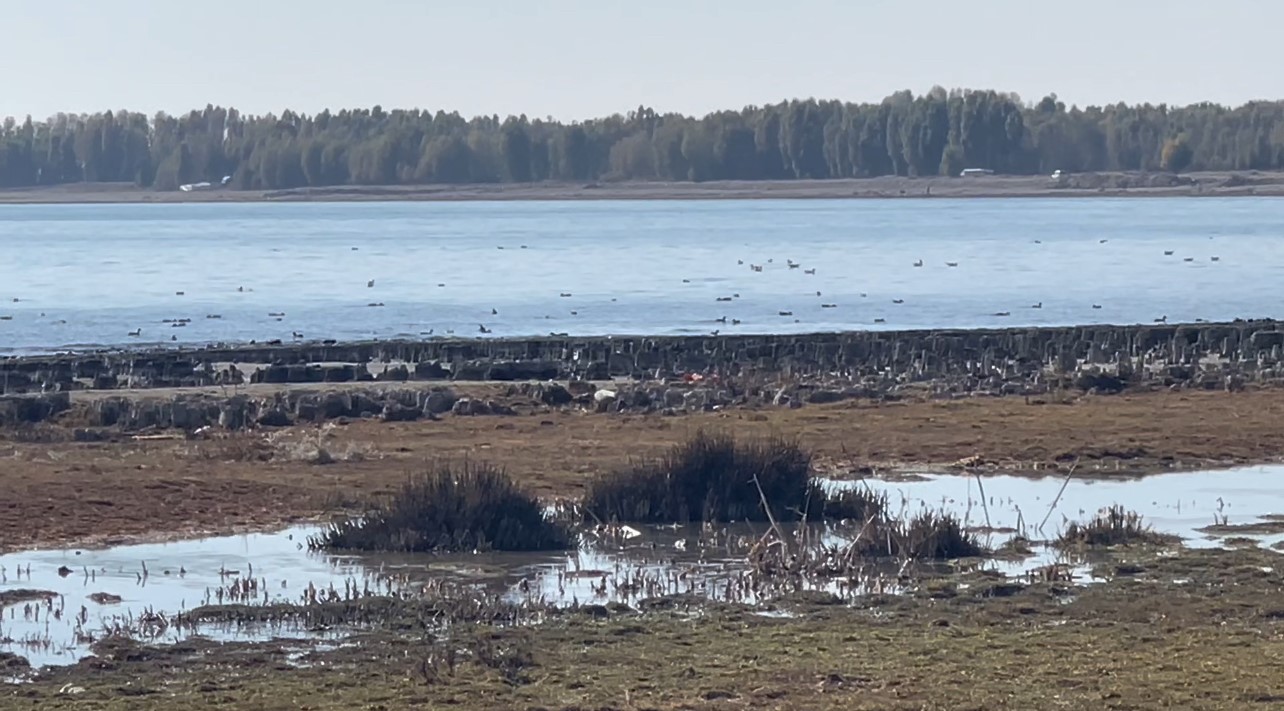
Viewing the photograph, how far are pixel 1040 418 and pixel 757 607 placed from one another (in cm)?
1297

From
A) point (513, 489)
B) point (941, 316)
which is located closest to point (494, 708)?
point (513, 489)

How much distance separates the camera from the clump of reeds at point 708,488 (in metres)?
17.5

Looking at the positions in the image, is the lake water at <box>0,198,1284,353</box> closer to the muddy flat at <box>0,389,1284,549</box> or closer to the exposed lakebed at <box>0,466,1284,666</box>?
the muddy flat at <box>0,389,1284,549</box>

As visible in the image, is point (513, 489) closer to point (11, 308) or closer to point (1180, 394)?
point (1180, 394)

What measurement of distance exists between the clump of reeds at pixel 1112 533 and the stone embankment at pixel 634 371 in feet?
36.4

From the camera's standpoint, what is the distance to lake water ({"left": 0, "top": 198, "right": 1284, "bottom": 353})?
56438mm

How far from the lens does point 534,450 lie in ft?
73.3

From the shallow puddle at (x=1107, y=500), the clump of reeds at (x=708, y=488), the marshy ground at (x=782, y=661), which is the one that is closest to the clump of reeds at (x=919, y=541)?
the shallow puddle at (x=1107, y=500)

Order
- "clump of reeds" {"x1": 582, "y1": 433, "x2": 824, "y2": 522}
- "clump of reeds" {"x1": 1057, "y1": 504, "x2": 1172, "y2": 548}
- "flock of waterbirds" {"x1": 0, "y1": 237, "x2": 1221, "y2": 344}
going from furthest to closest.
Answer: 1. "flock of waterbirds" {"x1": 0, "y1": 237, "x2": 1221, "y2": 344}
2. "clump of reeds" {"x1": 582, "y1": 433, "x2": 824, "y2": 522}
3. "clump of reeds" {"x1": 1057, "y1": 504, "x2": 1172, "y2": 548}

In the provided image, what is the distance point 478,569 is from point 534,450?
286 inches

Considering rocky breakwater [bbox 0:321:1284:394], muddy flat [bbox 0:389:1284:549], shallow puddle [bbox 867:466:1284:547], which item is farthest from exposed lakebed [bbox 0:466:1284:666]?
rocky breakwater [bbox 0:321:1284:394]

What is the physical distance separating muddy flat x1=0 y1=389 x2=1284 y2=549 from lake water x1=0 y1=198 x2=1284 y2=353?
2493 cm

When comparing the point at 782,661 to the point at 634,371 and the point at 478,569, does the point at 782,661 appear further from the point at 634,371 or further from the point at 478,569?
the point at 634,371

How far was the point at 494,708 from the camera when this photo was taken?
33.0 ft
